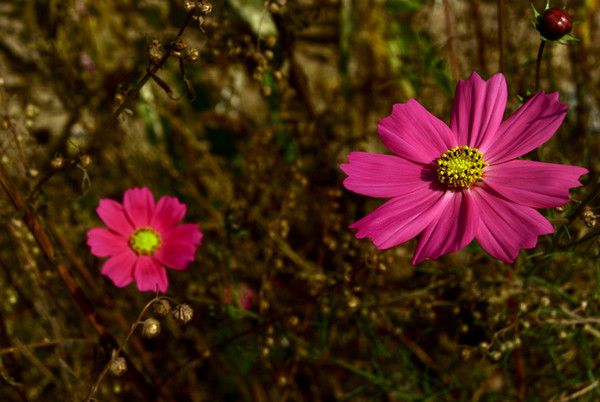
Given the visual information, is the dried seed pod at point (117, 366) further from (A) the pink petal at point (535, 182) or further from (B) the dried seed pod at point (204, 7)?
(A) the pink petal at point (535, 182)

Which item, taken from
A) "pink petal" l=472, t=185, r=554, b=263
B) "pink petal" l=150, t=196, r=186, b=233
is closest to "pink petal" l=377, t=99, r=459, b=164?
"pink petal" l=472, t=185, r=554, b=263

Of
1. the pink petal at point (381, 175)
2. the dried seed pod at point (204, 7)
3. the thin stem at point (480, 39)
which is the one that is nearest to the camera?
the dried seed pod at point (204, 7)

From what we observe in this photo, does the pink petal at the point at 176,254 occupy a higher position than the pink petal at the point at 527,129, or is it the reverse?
the pink petal at the point at 527,129

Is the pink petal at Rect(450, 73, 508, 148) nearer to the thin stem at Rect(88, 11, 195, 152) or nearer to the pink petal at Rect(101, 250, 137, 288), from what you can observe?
the thin stem at Rect(88, 11, 195, 152)

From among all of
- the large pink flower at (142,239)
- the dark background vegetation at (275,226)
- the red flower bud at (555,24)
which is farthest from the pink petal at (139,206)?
the red flower bud at (555,24)

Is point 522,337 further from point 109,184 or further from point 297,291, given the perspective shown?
point 109,184

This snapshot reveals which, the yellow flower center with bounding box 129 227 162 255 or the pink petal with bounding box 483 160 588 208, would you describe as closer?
the pink petal with bounding box 483 160 588 208
